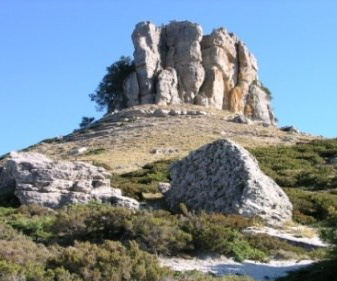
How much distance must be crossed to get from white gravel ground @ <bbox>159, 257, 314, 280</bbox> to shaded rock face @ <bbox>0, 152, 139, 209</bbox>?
7070mm

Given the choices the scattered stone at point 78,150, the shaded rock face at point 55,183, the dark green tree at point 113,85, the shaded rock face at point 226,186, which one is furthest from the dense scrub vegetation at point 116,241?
the dark green tree at point 113,85

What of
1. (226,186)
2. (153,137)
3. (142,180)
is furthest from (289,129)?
(226,186)

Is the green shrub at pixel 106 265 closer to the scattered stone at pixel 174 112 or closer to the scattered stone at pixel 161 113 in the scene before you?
the scattered stone at pixel 161 113

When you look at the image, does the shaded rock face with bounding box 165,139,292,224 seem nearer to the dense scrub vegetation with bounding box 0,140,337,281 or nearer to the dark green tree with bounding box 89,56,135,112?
the dense scrub vegetation with bounding box 0,140,337,281

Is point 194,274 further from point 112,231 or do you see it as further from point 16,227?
point 16,227

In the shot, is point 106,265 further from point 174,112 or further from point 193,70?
point 193,70

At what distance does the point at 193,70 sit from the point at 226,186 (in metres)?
52.5

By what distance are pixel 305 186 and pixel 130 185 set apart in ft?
27.0

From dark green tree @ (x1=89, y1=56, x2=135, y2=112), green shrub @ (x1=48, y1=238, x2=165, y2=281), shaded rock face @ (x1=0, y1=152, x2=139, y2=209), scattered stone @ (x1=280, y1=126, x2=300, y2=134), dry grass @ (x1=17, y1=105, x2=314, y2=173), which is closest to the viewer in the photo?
green shrub @ (x1=48, y1=238, x2=165, y2=281)

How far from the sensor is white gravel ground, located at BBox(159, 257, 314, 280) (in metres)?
14.3

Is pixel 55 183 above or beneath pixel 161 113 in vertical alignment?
beneath

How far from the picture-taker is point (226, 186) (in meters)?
22.8

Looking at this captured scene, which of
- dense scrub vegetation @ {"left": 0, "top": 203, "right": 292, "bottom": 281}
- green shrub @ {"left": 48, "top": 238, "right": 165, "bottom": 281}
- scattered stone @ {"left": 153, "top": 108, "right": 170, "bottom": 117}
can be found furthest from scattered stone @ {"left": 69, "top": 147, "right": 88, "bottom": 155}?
green shrub @ {"left": 48, "top": 238, "right": 165, "bottom": 281}

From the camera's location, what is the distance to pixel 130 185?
88.9 ft
